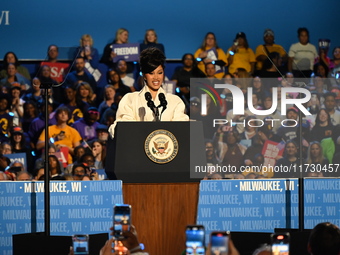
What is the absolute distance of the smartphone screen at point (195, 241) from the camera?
237 centimetres

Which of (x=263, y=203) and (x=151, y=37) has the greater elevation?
(x=151, y=37)

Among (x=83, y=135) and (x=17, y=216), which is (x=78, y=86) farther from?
(x=17, y=216)

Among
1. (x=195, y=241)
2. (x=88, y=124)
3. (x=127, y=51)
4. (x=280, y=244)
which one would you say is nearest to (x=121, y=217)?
(x=195, y=241)

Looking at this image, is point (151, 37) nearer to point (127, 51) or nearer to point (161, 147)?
point (127, 51)

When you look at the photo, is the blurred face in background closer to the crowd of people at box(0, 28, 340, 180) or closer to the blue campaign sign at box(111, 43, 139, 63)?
the crowd of people at box(0, 28, 340, 180)

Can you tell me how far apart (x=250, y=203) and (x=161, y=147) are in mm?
2254

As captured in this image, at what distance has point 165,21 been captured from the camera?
9.62m

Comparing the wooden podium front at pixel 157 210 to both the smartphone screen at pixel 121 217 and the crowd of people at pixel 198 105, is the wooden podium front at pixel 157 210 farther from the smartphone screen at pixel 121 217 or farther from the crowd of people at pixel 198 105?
the crowd of people at pixel 198 105

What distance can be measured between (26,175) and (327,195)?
2724 mm

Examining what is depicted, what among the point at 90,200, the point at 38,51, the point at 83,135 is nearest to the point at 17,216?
the point at 90,200

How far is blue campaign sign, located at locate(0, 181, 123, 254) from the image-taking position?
643cm

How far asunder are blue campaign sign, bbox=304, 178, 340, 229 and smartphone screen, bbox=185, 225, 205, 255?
4.47 metres

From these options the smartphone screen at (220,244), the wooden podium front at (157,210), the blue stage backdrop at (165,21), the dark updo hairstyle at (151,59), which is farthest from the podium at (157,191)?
the blue stage backdrop at (165,21)

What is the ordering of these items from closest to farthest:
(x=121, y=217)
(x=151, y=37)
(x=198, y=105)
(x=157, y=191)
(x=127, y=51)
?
(x=121, y=217)
(x=157, y=191)
(x=198, y=105)
(x=127, y=51)
(x=151, y=37)
